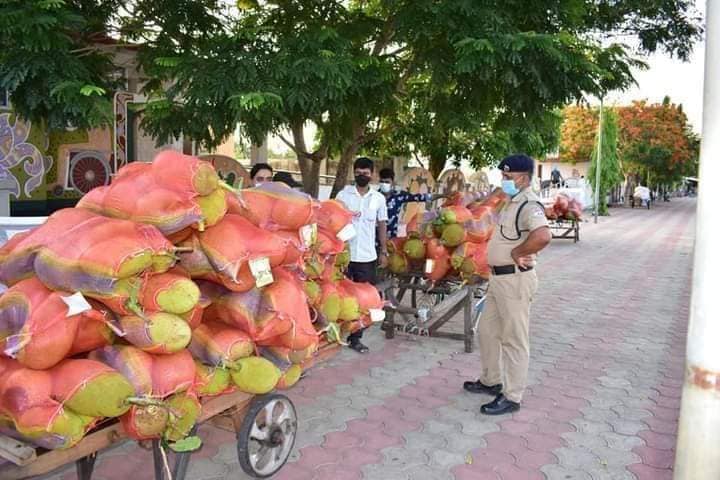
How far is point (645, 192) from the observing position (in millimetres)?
38812

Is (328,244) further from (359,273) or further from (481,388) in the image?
(359,273)

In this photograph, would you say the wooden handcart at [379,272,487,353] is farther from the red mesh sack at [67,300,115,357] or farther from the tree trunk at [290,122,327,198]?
the red mesh sack at [67,300,115,357]

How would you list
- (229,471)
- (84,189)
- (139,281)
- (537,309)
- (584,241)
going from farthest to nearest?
1. (584,241)
2. (84,189)
3. (537,309)
4. (229,471)
5. (139,281)

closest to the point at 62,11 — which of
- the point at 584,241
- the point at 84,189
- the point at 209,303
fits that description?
the point at 209,303

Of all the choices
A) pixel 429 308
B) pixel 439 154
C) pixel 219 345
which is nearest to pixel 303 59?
pixel 219 345

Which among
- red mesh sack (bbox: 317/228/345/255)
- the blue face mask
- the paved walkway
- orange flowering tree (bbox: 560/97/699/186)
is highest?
orange flowering tree (bbox: 560/97/699/186)

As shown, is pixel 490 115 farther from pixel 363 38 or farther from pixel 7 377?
pixel 7 377

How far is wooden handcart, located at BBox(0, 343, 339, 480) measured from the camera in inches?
93.0

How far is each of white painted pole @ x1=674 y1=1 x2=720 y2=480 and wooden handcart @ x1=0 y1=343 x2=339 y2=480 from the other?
6.49 feet

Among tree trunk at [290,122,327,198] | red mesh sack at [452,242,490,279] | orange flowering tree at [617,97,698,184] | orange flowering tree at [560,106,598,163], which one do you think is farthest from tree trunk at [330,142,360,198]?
orange flowering tree at [617,97,698,184]

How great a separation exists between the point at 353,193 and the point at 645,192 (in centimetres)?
3673

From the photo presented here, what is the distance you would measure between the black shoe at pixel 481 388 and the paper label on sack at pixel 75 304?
3.39 m

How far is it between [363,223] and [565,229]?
13.4 metres

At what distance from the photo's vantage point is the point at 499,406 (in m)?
4.67
